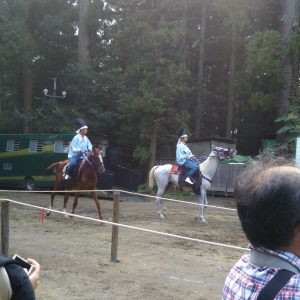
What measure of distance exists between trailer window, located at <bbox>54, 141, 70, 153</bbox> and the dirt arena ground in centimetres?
806

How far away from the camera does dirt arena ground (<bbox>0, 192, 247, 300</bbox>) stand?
215 inches

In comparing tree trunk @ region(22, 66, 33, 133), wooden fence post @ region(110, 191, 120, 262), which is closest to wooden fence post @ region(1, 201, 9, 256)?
wooden fence post @ region(110, 191, 120, 262)

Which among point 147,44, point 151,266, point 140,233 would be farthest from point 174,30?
point 151,266

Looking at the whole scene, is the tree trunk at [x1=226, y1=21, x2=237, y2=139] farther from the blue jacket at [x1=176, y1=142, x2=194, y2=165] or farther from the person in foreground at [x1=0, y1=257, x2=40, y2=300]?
the person in foreground at [x1=0, y1=257, x2=40, y2=300]

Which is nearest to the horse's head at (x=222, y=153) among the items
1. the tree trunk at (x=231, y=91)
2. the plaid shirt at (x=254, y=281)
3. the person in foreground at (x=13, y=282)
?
the person in foreground at (x=13, y=282)

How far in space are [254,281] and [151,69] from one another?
75.3ft

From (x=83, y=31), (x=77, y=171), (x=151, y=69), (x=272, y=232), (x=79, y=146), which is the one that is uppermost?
(x=83, y=31)

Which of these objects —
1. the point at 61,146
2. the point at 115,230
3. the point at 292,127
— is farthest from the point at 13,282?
the point at 292,127

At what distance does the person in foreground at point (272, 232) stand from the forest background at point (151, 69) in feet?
63.0

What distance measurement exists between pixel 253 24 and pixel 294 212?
1042 inches

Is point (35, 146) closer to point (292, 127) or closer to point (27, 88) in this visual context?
point (27, 88)

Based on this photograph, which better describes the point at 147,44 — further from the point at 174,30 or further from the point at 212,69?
the point at 212,69

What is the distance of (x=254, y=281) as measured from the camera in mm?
1443

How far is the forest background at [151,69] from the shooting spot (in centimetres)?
2314
